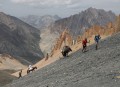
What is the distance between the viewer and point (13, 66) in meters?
178

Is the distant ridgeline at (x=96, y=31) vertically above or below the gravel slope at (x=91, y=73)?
above

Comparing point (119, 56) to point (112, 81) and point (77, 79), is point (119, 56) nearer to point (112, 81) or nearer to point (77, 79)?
point (77, 79)

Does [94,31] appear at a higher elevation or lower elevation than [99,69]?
higher

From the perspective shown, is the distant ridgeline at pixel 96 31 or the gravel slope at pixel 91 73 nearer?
the gravel slope at pixel 91 73

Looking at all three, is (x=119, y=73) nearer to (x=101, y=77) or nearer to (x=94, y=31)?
(x=101, y=77)

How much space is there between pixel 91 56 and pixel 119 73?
36.9ft

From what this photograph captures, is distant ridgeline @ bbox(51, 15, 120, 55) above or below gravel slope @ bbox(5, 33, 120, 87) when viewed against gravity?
above

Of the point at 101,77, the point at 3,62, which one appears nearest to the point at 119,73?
the point at 101,77

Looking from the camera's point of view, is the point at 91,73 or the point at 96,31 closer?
the point at 91,73

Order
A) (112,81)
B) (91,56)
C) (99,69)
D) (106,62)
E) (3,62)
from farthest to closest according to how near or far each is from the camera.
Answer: (3,62), (91,56), (106,62), (99,69), (112,81)

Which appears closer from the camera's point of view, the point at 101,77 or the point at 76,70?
the point at 101,77

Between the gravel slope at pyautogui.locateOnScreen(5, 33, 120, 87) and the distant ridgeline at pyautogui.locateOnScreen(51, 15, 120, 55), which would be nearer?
the gravel slope at pyautogui.locateOnScreen(5, 33, 120, 87)

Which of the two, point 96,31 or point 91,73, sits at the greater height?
point 96,31

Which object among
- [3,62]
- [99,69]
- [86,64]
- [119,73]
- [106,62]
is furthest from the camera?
[3,62]
